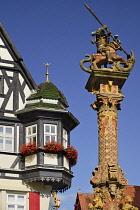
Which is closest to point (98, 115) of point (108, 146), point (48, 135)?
point (108, 146)

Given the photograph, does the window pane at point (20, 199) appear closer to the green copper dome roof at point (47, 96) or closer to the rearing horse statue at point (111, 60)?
the green copper dome roof at point (47, 96)

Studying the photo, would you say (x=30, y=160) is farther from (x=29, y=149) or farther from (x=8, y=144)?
(x=8, y=144)

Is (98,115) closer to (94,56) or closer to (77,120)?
(94,56)

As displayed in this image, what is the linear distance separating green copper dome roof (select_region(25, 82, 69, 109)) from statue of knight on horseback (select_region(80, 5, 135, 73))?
6.18 metres

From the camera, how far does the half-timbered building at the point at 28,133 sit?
80.4 feet

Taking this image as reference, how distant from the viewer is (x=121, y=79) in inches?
776

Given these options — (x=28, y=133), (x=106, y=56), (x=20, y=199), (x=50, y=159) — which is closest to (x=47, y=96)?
(x=28, y=133)

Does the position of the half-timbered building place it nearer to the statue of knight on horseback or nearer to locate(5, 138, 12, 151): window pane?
locate(5, 138, 12, 151): window pane

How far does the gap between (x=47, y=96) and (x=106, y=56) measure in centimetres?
681

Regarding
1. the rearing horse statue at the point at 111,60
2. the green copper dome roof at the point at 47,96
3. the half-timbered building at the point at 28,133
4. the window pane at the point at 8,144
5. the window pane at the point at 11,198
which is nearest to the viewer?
the rearing horse statue at the point at 111,60

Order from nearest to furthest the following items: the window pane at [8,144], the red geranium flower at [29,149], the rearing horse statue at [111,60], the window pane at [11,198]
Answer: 1. the rearing horse statue at [111,60]
2. the window pane at [11,198]
3. the red geranium flower at [29,149]
4. the window pane at [8,144]

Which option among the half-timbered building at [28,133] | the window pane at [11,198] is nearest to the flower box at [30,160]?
the half-timbered building at [28,133]

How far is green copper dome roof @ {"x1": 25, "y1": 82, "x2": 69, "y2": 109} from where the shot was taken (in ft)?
85.0

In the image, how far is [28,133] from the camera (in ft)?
84.6
